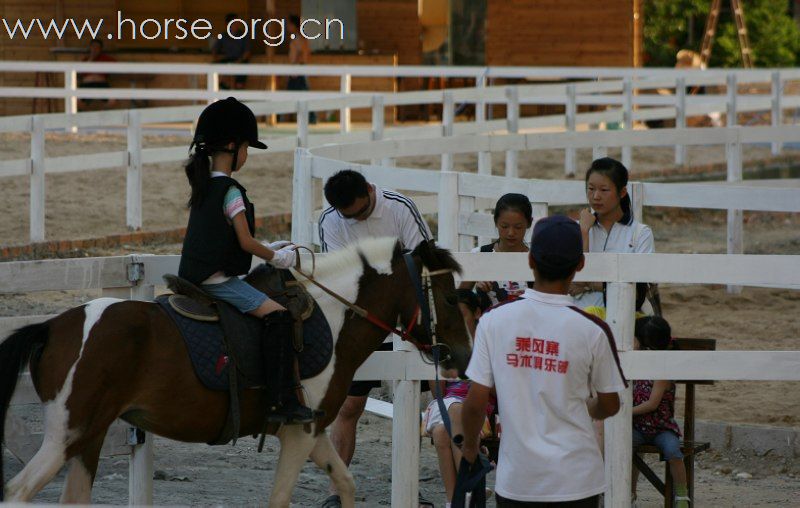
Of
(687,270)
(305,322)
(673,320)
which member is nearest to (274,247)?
(305,322)

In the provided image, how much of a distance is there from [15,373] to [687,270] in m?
2.89

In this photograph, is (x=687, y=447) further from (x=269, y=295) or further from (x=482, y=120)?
(x=482, y=120)

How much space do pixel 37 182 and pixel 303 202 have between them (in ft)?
18.3

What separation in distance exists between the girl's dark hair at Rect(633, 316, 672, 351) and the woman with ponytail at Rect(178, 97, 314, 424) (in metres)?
1.70

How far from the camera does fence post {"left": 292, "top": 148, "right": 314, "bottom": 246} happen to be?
8950 millimetres

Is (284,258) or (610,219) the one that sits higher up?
(610,219)

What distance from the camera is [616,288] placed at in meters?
5.97

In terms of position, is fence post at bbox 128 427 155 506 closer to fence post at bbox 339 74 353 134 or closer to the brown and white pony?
the brown and white pony

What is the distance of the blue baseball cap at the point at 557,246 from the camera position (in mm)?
4336

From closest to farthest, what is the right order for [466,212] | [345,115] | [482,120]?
[466,212] → [482,120] → [345,115]

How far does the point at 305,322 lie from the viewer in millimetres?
5742

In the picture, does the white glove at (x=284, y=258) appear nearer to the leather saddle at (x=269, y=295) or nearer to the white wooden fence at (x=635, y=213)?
the leather saddle at (x=269, y=295)

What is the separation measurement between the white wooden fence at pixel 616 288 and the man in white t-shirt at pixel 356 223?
0.62 metres

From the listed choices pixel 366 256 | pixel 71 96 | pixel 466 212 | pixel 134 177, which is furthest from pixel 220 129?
pixel 71 96
